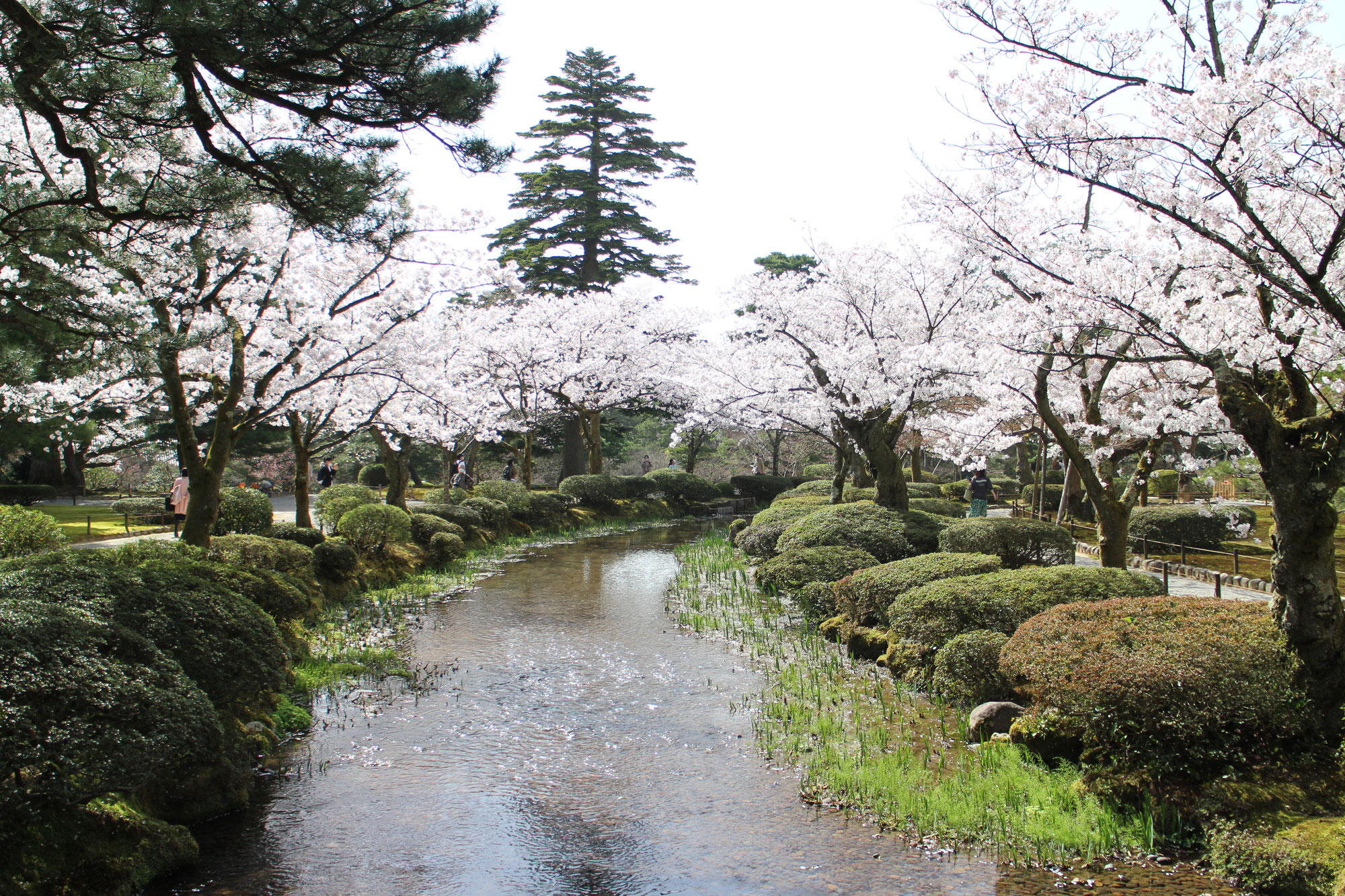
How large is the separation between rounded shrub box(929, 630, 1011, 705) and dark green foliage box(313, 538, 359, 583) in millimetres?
8543

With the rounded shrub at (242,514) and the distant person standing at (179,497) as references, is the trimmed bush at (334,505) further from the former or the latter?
the distant person standing at (179,497)

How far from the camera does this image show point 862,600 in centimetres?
942

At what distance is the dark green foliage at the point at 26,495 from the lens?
2173 cm

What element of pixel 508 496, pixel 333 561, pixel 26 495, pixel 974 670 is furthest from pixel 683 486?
pixel 974 670

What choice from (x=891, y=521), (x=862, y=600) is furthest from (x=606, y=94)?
(x=862, y=600)

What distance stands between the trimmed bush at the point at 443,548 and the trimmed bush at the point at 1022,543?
9.19 m

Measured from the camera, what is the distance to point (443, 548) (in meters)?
15.2

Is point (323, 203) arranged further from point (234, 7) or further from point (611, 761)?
point (611, 761)

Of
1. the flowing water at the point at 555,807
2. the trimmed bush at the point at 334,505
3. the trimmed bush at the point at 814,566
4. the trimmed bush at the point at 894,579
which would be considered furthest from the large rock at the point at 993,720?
the trimmed bush at the point at 334,505

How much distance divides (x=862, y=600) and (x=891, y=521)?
142 inches

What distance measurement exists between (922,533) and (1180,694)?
25.4 ft

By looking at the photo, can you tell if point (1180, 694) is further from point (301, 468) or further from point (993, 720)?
point (301, 468)

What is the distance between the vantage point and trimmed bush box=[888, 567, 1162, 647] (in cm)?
731

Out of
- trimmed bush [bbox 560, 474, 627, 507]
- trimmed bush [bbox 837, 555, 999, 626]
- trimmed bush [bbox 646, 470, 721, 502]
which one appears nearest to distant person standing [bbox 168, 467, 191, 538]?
trimmed bush [bbox 560, 474, 627, 507]
